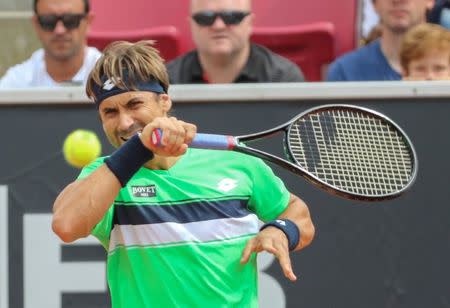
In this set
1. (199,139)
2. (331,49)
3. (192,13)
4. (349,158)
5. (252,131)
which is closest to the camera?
(199,139)

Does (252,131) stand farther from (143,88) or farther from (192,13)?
(143,88)

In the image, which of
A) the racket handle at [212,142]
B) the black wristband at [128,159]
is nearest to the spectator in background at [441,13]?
the racket handle at [212,142]

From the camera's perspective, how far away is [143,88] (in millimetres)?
3773

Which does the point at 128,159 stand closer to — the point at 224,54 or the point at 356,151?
the point at 356,151

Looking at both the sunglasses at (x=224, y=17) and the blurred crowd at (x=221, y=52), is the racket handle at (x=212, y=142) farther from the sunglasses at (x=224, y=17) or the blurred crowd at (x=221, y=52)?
the sunglasses at (x=224, y=17)

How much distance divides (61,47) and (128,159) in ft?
10.2

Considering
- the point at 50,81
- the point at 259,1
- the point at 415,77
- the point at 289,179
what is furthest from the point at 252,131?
the point at 259,1

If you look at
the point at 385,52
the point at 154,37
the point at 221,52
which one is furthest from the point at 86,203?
the point at 154,37

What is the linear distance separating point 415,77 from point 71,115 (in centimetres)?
179

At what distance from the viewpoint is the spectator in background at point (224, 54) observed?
20.6 feet

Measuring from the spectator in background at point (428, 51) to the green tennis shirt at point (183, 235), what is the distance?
227 centimetres

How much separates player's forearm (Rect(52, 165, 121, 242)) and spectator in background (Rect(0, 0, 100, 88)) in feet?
9.71

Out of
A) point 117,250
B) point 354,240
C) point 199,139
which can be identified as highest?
point 199,139

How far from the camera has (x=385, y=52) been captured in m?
6.48
